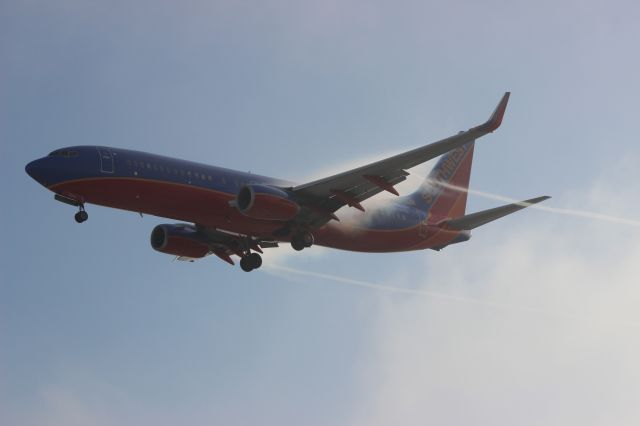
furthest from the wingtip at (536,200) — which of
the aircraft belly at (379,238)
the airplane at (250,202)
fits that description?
the aircraft belly at (379,238)

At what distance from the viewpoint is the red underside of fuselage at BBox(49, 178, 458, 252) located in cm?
4094

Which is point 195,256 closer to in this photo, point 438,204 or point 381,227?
point 381,227

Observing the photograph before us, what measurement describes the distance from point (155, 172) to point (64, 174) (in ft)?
12.2

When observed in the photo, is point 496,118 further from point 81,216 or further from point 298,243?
point 81,216

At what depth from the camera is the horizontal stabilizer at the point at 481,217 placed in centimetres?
4509

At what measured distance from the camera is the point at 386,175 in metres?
42.7

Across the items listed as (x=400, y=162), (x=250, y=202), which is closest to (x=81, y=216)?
(x=250, y=202)

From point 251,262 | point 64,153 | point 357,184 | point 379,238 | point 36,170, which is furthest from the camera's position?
point 251,262

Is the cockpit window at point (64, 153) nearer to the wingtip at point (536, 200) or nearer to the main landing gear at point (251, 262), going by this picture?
the main landing gear at point (251, 262)

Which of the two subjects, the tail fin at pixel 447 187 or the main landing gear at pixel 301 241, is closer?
the main landing gear at pixel 301 241

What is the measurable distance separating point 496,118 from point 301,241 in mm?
11238

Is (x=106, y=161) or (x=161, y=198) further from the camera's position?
(x=161, y=198)

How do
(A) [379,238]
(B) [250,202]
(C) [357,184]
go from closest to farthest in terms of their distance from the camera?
(B) [250,202] → (C) [357,184] → (A) [379,238]

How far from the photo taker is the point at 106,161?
4112 cm
